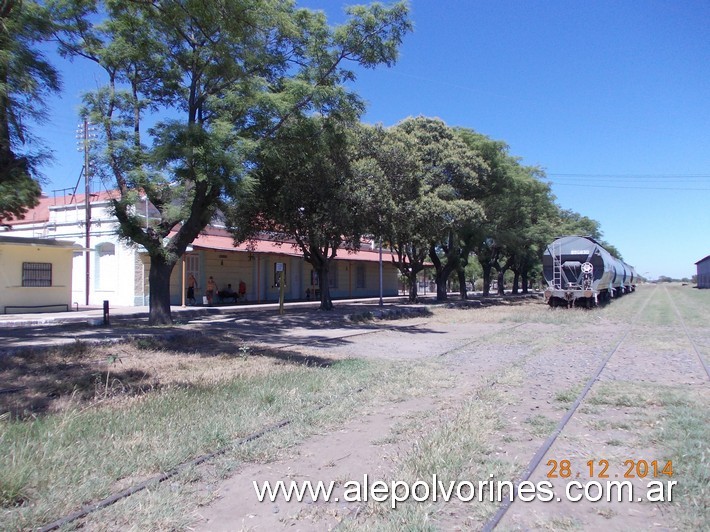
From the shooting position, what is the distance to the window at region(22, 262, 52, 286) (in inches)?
922

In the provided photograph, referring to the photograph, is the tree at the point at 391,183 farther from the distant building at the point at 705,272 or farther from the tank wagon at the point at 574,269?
the distant building at the point at 705,272

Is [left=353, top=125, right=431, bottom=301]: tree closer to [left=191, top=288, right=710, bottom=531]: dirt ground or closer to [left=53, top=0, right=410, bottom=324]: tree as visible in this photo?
[left=53, top=0, right=410, bottom=324]: tree

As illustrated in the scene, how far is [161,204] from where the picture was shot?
1706 centimetres

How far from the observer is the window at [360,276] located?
4494 centimetres

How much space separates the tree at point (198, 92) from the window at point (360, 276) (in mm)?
27364

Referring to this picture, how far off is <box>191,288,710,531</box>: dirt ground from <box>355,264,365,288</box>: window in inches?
1186

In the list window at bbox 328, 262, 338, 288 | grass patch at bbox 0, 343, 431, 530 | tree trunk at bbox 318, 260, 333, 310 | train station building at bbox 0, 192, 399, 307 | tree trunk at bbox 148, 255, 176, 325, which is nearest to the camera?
grass patch at bbox 0, 343, 431, 530

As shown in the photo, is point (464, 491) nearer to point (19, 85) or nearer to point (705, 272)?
point (19, 85)

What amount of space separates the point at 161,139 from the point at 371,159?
9723 millimetres

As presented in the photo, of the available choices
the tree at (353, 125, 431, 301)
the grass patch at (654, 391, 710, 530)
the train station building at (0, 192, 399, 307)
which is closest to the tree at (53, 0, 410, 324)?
the tree at (353, 125, 431, 301)

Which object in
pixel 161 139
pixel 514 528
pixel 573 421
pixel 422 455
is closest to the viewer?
pixel 514 528

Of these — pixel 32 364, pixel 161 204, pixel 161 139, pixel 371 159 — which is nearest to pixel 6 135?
pixel 161 139

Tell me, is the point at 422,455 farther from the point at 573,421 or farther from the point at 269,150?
the point at 269,150

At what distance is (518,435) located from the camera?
6027 millimetres
